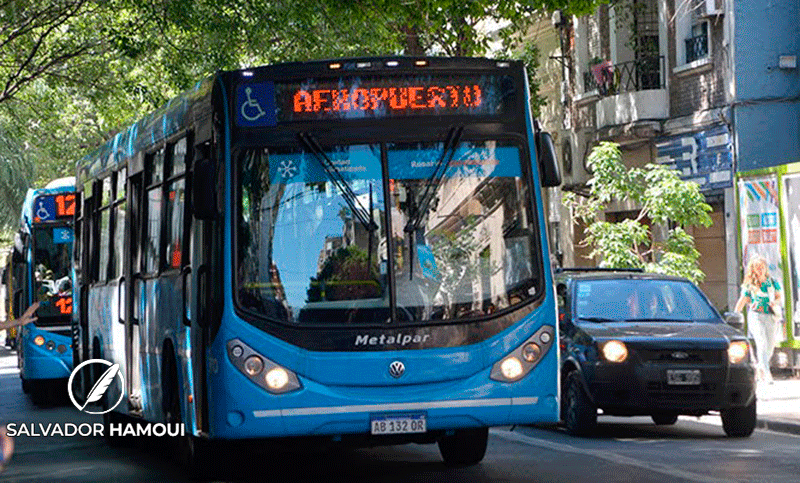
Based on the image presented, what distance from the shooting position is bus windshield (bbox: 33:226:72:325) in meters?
25.7

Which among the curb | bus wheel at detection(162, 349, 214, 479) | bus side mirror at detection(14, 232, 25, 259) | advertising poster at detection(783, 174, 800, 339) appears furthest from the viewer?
bus side mirror at detection(14, 232, 25, 259)

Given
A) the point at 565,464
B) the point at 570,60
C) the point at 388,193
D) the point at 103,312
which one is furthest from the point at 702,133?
the point at 388,193

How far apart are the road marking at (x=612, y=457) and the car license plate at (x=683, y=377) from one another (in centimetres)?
118

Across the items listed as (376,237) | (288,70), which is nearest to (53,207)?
(288,70)

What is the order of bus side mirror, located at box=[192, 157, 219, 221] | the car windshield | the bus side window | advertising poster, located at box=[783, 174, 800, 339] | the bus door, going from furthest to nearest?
advertising poster, located at box=[783, 174, 800, 339] < the car windshield < the bus door < the bus side window < bus side mirror, located at box=[192, 157, 219, 221]

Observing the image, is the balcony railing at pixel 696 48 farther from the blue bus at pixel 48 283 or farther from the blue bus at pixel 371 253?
the blue bus at pixel 371 253

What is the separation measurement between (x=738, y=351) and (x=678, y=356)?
0.59 meters

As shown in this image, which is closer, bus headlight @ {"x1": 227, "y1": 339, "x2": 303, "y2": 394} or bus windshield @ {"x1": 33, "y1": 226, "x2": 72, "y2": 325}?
bus headlight @ {"x1": 227, "y1": 339, "x2": 303, "y2": 394}

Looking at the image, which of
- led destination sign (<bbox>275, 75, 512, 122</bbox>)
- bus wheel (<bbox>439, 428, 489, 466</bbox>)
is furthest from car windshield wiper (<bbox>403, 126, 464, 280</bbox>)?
bus wheel (<bbox>439, 428, 489, 466</bbox>)

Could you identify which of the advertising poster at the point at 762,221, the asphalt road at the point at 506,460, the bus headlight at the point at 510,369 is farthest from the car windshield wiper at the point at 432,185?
the advertising poster at the point at 762,221

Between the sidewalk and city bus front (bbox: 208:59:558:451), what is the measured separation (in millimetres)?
5957

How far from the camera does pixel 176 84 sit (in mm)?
30062

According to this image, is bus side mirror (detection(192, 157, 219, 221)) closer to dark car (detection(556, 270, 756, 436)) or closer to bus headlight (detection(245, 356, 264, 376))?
bus headlight (detection(245, 356, 264, 376))

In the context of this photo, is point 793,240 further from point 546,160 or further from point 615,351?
point 546,160
